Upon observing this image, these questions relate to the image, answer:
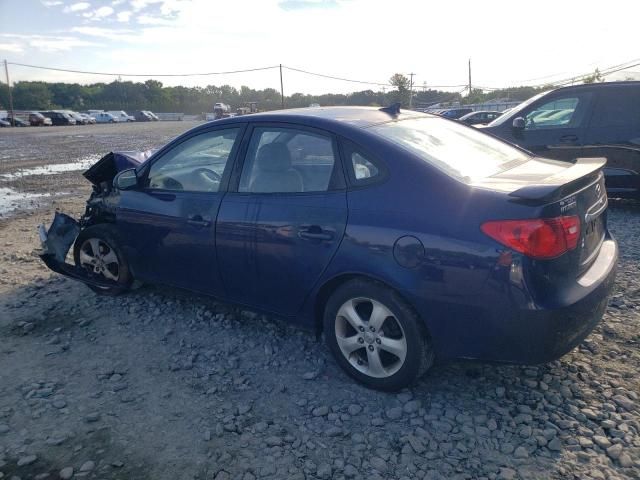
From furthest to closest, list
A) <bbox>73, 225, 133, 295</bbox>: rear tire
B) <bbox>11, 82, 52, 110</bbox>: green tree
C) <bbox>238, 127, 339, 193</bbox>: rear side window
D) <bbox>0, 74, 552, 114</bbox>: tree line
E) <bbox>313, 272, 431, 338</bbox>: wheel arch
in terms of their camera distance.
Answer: <bbox>11, 82, 52, 110</bbox>: green tree → <bbox>0, 74, 552, 114</bbox>: tree line → <bbox>73, 225, 133, 295</bbox>: rear tire → <bbox>238, 127, 339, 193</bbox>: rear side window → <bbox>313, 272, 431, 338</bbox>: wheel arch

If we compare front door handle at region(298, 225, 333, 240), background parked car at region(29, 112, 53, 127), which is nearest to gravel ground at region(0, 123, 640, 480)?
front door handle at region(298, 225, 333, 240)

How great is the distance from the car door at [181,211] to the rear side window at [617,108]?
5.25 meters

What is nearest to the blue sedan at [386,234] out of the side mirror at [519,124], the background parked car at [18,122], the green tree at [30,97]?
the side mirror at [519,124]

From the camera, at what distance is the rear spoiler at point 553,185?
98.6 inches

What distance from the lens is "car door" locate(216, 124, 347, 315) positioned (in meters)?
3.09

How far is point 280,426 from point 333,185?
57.2 inches

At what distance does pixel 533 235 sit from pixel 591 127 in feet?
16.5

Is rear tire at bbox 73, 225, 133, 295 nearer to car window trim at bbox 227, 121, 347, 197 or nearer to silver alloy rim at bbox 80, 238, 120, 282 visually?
silver alloy rim at bbox 80, 238, 120, 282

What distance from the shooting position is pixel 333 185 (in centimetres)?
311

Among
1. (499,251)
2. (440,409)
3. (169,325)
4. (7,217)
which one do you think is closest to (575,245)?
(499,251)

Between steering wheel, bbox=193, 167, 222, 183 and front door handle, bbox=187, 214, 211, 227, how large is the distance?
291 millimetres

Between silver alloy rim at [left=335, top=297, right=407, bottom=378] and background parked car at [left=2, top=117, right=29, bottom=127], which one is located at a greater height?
background parked car at [left=2, top=117, right=29, bottom=127]

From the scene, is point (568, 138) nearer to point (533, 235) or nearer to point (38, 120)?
point (533, 235)

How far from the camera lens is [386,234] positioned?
2.81 meters
